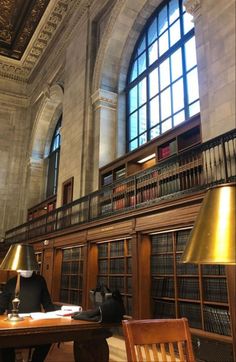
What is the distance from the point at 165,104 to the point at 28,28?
9.38 meters

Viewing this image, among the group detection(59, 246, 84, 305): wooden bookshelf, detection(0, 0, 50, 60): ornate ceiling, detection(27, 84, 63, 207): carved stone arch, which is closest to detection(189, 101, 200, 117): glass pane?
detection(59, 246, 84, 305): wooden bookshelf

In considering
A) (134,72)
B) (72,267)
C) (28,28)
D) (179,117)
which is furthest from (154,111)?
(28,28)

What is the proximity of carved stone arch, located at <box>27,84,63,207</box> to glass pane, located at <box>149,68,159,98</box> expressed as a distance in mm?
6666

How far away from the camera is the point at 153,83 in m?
9.69

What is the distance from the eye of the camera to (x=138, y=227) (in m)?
6.16

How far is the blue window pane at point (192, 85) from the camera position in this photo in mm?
7766

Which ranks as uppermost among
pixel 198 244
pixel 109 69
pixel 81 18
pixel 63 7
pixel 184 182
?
pixel 63 7

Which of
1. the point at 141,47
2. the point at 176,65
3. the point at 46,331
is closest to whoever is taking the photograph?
the point at 46,331

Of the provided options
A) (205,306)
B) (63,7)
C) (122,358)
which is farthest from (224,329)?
(63,7)

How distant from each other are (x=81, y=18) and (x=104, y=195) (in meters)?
7.97

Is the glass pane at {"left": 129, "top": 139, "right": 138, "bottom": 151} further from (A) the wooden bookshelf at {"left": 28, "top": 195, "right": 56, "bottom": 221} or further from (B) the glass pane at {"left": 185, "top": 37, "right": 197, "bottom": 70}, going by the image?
(A) the wooden bookshelf at {"left": 28, "top": 195, "right": 56, "bottom": 221}

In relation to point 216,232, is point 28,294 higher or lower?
lower

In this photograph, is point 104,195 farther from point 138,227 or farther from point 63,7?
point 63,7

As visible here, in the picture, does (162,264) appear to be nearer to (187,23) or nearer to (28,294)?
(28,294)
